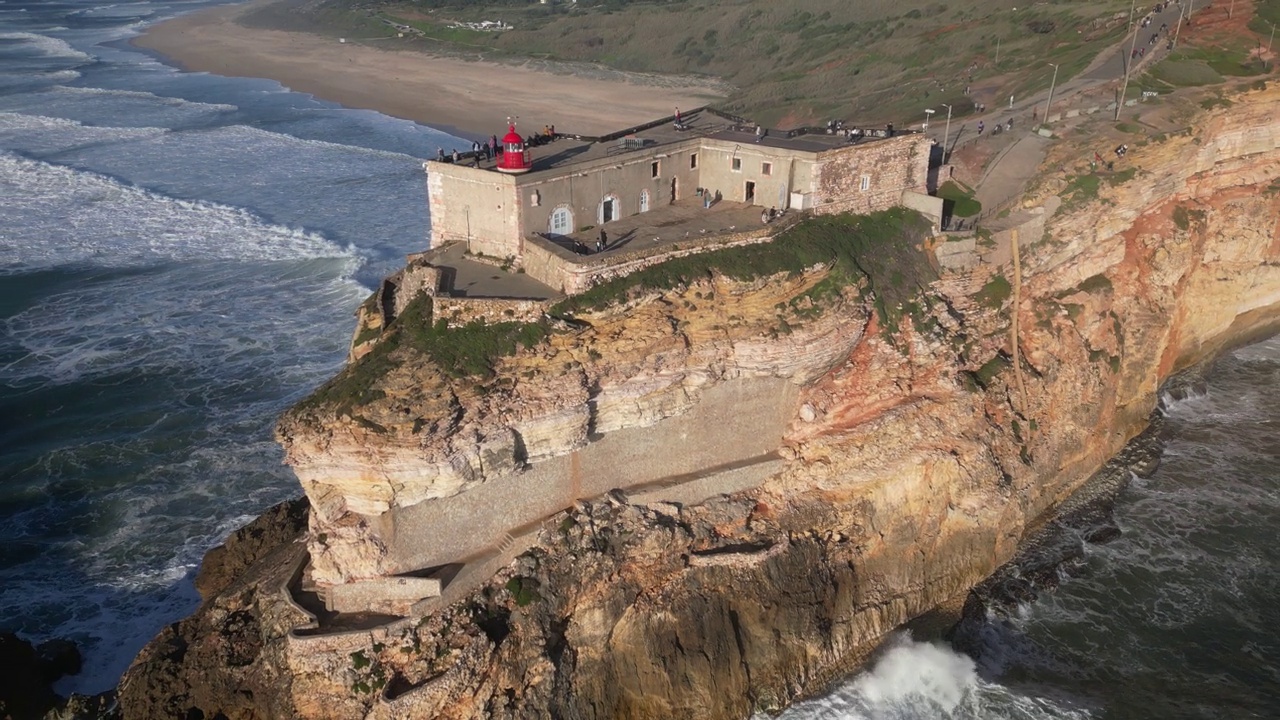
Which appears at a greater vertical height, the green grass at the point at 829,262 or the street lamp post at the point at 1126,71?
the street lamp post at the point at 1126,71

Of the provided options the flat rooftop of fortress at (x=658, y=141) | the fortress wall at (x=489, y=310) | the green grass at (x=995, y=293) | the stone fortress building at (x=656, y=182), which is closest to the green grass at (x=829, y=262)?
the fortress wall at (x=489, y=310)

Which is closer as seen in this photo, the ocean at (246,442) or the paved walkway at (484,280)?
the ocean at (246,442)

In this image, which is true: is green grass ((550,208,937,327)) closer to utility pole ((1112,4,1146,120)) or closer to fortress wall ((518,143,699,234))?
fortress wall ((518,143,699,234))

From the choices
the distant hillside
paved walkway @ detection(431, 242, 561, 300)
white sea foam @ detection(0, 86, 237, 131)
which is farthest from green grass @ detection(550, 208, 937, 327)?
white sea foam @ detection(0, 86, 237, 131)

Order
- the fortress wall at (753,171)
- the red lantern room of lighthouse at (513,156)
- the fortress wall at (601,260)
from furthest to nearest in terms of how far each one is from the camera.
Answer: the fortress wall at (753,171) < the red lantern room of lighthouse at (513,156) < the fortress wall at (601,260)

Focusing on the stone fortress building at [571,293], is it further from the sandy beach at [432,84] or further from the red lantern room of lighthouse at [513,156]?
the sandy beach at [432,84]

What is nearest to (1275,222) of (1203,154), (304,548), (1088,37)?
(1203,154)

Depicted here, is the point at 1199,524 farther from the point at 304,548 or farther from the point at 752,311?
the point at 304,548
